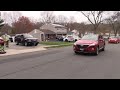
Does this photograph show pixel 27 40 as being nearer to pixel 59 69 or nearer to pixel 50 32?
pixel 59 69

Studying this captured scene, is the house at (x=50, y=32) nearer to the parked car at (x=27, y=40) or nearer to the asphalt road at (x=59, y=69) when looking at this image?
the parked car at (x=27, y=40)

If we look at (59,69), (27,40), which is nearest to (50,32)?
(27,40)

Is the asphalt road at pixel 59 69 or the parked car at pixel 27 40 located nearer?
the asphalt road at pixel 59 69

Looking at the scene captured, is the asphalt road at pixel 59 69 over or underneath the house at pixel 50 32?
underneath

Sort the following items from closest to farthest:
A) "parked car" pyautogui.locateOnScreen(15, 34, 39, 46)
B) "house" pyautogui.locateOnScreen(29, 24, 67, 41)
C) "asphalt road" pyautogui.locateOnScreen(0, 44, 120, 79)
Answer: "asphalt road" pyautogui.locateOnScreen(0, 44, 120, 79), "parked car" pyautogui.locateOnScreen(15, 34, 39, 46), "house" pyautogui.locateOnScreen(29, 24, 67, 41)

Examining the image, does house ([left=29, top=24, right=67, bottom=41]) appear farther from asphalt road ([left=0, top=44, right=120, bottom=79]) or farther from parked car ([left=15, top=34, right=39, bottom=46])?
asphalt road ([left=0, top=44, right=120, bottom=79])

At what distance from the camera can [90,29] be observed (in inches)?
3376

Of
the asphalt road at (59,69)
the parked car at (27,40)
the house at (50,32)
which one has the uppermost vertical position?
the house at (50,32)

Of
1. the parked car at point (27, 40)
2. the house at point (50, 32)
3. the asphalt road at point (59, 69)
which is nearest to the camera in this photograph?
the asphalt road at point (59, 69)

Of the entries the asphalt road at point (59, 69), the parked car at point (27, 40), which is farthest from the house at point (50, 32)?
the asphalt road at point (59, 69)

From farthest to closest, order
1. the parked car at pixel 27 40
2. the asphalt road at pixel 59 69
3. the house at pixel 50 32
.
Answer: the house at pixel 50 32 → the parked car at pixel 27 40 → the asphalt road at pixel 59 69

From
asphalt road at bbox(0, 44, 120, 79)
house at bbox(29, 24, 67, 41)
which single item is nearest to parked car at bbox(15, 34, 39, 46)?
asphalt road at bbox(0, 44, 120, 79)

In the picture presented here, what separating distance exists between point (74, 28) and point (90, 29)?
307 inches
